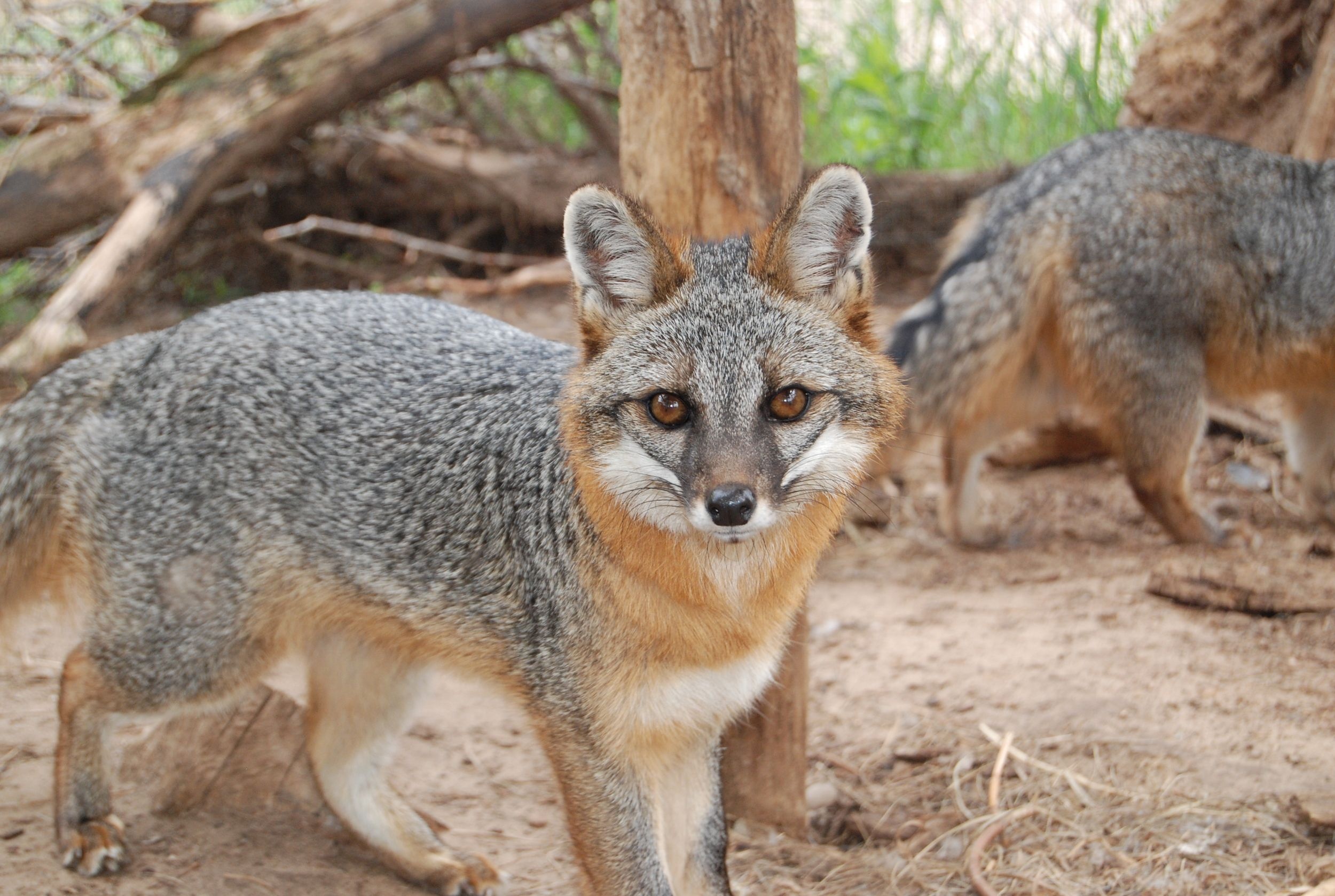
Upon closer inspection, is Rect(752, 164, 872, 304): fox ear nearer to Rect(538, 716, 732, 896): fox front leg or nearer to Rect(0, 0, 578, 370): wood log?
Rect(538, 716, 732, 896): fox front leg

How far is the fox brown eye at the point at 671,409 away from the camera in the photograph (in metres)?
2.87

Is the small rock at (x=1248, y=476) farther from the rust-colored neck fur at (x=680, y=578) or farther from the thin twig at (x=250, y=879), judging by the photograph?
the thin twig at (x=250, y=879)

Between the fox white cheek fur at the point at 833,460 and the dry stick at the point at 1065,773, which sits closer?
the fox white cheek fur at the point at 833,460

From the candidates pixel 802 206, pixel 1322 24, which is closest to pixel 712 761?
pixel 802 206

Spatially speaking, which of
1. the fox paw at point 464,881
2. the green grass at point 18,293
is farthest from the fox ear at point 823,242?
the green grass at point 18,293

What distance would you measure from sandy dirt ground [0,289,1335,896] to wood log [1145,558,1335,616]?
56 mm

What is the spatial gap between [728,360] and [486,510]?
1.02m

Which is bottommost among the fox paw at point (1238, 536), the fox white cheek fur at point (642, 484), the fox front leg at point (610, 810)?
the fox paw at point (1238, 536)

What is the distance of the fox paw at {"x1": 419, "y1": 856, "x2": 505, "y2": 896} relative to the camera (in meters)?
3.88

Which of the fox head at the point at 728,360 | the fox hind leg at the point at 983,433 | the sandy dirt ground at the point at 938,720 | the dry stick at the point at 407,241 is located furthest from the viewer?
the dry stick at the point at 407,241

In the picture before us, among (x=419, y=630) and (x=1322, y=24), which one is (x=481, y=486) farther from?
(x=1322, y=24)

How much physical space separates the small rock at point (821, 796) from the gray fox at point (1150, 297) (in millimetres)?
2565

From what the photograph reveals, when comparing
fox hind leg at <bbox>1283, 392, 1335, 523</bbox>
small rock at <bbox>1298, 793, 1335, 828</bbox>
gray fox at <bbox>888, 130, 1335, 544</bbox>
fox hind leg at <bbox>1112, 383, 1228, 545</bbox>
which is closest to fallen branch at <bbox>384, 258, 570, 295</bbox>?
gray fox at <bbox>888, 130, 1335, 544</bbox>

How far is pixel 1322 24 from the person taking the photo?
6777 mm
